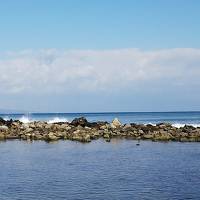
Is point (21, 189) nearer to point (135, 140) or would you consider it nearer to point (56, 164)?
point (56, 164)

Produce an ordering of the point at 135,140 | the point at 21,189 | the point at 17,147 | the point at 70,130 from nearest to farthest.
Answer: the point at 21,189 → the point at 17,147 → the point at 135,140 → the point at 70,130

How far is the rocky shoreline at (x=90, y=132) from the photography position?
82.1m

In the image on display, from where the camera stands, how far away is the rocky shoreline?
8206 centimetres

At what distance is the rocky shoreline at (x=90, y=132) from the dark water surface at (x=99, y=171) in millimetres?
10227

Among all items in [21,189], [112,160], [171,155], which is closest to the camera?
[21,189]

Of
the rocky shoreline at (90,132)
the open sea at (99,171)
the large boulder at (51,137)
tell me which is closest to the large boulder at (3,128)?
the rocky shoreline at (90,132)

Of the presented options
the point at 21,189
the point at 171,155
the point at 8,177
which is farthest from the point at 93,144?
the point at 21,189

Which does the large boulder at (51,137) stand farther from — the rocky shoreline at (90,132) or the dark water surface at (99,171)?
the dark water surface at (99,171)

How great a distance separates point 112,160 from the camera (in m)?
55.8

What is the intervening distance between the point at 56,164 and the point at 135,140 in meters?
28.7

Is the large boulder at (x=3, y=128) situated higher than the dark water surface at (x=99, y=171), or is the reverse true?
the large boulder at (x=3, y=128)

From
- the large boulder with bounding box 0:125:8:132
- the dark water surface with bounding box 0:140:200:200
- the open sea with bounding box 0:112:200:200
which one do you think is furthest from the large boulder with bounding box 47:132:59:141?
the large boulder with bounding box 0:125:8:132

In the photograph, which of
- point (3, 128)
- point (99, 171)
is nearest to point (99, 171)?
point (99, 171)

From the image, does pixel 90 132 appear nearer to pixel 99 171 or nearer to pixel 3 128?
pixel 3 128
